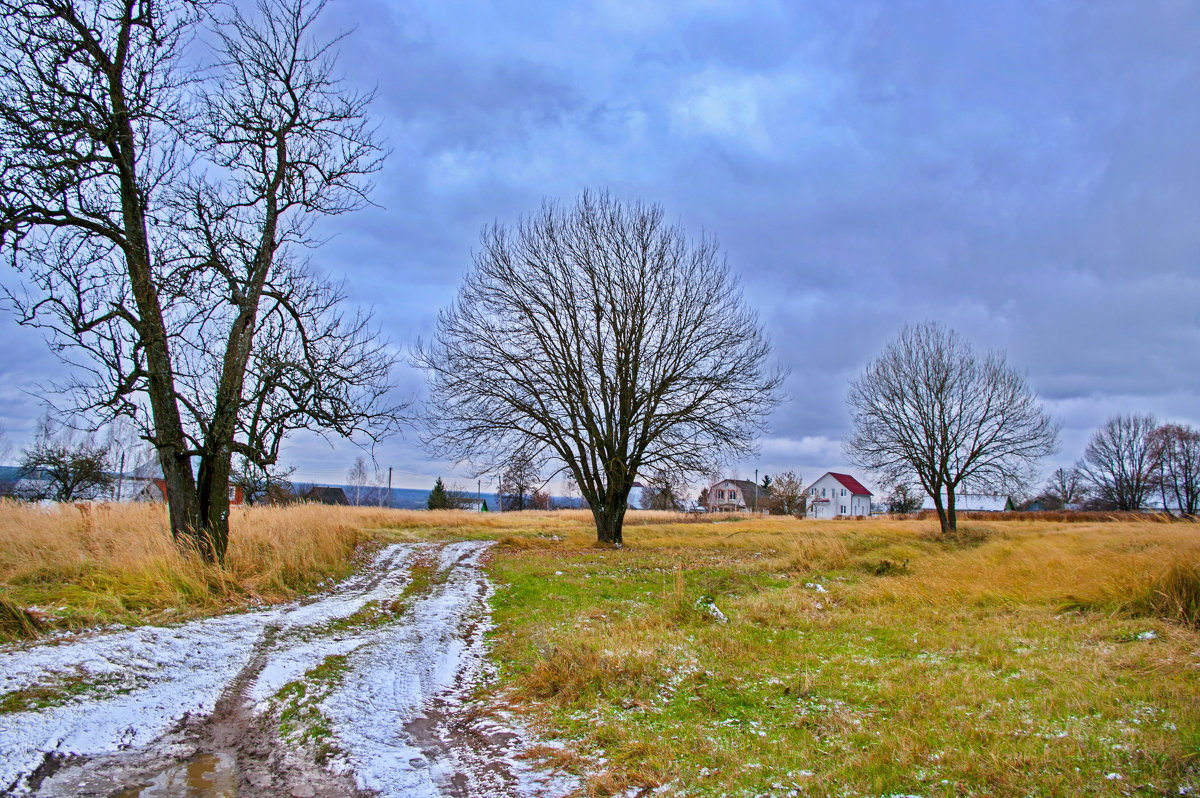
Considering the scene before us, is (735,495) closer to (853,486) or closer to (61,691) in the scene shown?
(853,486)

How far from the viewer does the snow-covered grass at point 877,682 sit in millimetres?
3391

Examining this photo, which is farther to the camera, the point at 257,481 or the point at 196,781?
the point at 257,481

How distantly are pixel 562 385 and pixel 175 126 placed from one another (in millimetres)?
13258

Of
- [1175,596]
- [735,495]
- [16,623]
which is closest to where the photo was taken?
[16,623]

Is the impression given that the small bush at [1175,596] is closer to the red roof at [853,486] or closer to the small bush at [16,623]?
the small bush at [16,623]

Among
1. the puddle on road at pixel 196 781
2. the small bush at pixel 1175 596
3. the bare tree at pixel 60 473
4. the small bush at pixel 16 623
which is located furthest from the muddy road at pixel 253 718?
the bare tree at pixel 60 473

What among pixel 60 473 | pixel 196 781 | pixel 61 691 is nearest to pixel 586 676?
pixel 196 781

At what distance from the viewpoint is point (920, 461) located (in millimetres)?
30609

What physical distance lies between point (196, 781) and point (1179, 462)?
2833 inches

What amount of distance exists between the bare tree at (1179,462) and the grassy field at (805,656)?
5725 centimetres

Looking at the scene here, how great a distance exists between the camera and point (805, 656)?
6062mm

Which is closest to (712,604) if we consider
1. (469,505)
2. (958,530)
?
(958,530)

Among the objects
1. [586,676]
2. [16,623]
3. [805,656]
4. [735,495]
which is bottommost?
[735,495]

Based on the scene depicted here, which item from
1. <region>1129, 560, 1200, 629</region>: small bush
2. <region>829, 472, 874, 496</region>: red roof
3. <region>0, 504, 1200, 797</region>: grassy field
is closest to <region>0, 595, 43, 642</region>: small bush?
<region>0, 504, 1200, 797</region>: grassy field
